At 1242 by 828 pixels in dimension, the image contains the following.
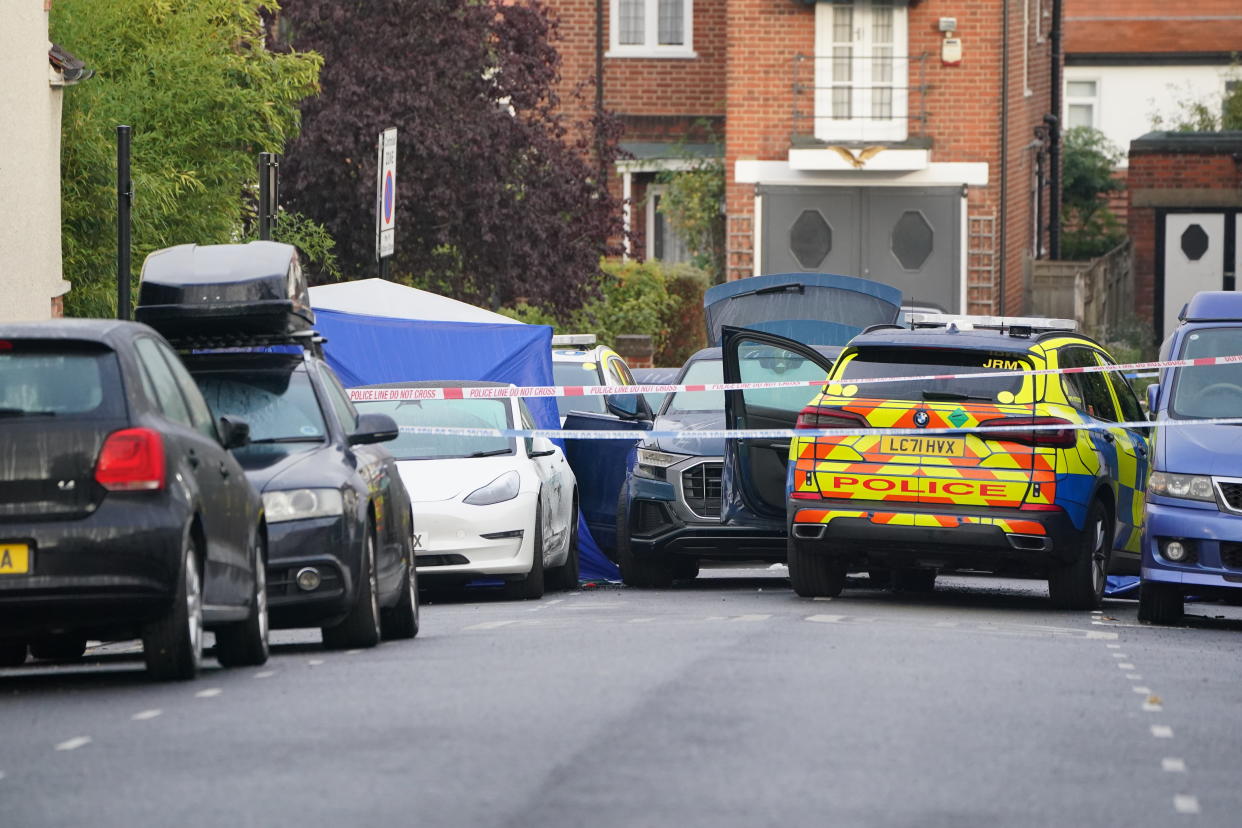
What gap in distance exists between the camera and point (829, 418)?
50.1ft

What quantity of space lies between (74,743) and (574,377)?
12.7m

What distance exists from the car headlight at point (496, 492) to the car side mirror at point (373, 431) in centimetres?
376

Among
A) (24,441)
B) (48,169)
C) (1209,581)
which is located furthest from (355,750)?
(48,169)

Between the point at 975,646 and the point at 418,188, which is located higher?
the point at 418,188

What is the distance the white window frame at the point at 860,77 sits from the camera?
38.2m

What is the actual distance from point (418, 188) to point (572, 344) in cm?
627

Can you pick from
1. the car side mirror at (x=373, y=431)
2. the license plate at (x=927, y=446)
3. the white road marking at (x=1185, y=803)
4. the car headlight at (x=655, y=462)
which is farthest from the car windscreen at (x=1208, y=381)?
the white road marking at (x=1185, y=803)

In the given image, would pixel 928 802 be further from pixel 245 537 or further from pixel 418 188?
pixel 418 188

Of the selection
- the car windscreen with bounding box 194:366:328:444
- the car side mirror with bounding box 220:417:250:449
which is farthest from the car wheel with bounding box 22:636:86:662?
the car side mirror with bounding box 220:417:250:449

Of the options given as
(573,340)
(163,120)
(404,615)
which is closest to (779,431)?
(404,615)

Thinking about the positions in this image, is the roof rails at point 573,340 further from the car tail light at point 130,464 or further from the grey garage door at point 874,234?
the grey garage door at point 874,234

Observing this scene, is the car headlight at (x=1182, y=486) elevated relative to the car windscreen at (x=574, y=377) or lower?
lower

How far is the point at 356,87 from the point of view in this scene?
27.1 metres

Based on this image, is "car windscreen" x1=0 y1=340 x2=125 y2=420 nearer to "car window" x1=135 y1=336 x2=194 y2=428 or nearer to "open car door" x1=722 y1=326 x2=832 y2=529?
"car window" x1=135 y1=336 x2=194 y2=428
